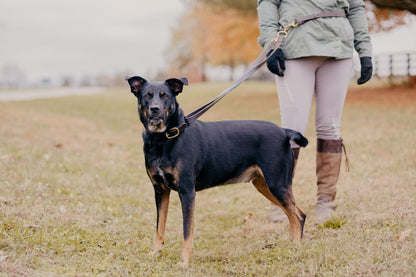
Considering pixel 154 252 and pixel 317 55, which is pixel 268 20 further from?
pixel 154 252

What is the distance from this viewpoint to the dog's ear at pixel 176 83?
346cm

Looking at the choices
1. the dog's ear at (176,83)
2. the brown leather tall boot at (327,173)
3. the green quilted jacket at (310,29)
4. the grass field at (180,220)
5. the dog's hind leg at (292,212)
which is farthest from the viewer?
the brown leather tall boot at (327,173)

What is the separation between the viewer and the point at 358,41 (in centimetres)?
419

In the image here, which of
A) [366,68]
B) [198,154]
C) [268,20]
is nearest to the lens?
[198,154]

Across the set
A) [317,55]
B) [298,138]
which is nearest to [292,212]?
[298,138]

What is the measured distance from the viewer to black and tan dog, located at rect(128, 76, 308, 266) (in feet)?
11.0

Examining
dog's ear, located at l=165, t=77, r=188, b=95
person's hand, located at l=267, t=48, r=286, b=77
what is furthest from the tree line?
dog's ear, located at l=165, t=77, r=188, b=95

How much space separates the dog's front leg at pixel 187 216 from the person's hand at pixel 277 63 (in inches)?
55.1

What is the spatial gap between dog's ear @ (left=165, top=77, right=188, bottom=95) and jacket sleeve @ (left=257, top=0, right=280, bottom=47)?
1.01 meters

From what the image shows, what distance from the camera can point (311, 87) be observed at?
405 centimetres

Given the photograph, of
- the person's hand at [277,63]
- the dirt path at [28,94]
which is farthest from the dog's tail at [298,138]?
the dirt path at [28,94]

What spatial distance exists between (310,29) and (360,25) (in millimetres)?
637

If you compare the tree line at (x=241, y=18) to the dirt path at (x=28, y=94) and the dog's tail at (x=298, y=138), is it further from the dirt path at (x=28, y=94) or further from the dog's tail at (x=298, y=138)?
the dog's tail at (x=298, y=138)

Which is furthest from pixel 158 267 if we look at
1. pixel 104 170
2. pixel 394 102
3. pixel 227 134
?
pixel 394 102
